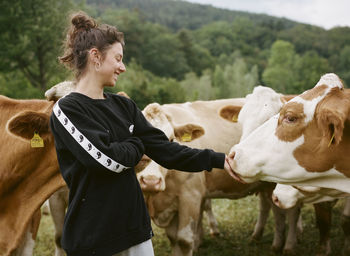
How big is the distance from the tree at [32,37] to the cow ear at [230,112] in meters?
20.8

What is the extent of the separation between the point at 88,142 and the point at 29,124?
1.33 m

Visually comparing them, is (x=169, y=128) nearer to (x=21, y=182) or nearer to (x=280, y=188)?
(x=280, y=188)

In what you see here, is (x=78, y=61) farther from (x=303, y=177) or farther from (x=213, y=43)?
(x=213, y=43)

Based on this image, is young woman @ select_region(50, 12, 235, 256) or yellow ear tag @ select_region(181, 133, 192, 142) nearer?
young woman @ select_region(50, 12, 235, 256)

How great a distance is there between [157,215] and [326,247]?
2381mm

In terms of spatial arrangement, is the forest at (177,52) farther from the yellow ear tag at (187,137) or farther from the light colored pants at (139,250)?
the yellow ear tag at (187,137)

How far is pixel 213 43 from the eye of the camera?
A: 8412 centimetres

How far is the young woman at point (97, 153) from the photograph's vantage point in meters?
2.24

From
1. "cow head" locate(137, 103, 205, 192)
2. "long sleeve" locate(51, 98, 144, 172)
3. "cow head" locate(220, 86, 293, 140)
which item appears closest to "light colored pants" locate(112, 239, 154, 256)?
"long sleeve" locate(51, 98, 144, 172)

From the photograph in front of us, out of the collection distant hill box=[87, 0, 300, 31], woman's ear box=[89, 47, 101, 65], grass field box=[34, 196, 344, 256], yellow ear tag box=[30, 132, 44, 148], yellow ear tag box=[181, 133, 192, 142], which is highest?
woman's ear box=[89, 47, 101, 65]

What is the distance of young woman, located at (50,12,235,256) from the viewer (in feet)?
7.34

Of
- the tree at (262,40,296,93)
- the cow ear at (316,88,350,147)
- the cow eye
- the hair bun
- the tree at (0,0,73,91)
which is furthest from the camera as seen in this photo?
the tree at (262,40,296,93)

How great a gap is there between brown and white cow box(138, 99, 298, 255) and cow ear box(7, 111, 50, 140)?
1.02 meters

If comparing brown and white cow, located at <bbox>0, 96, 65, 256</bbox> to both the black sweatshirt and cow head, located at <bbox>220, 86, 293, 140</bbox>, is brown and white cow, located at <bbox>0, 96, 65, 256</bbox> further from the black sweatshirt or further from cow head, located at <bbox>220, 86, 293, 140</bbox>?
cow head, located at <bbox>220, 86, 293, 140</bbox>
